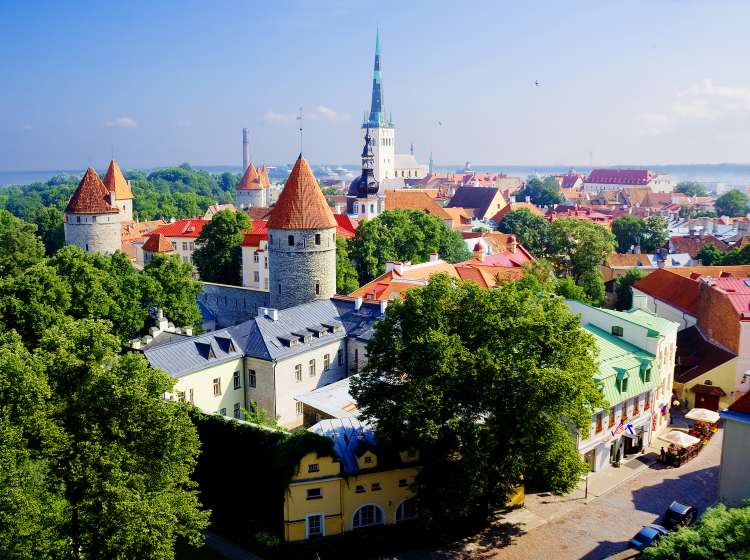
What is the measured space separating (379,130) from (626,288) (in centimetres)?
10410

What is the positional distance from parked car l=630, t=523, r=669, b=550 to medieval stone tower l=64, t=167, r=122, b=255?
44.5m

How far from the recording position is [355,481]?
80.5 ft

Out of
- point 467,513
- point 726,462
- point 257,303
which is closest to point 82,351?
point 467,513

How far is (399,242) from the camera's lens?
57.2 meters

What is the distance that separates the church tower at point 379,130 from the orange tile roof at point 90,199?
93.5 metres

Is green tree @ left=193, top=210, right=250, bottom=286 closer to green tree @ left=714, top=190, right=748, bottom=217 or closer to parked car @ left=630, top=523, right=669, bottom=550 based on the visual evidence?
parked car @ left=630, top=523, right=669, bottom=550

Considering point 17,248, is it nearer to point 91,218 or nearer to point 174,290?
point 91,218

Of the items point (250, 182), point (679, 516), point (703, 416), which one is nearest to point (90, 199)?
point (703, 416)

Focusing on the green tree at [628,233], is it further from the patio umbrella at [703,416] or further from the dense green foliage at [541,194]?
the dense green foliage at [541,194]

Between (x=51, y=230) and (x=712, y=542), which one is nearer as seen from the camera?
(x=712, y=542)

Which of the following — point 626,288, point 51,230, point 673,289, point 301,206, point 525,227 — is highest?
point 301,206

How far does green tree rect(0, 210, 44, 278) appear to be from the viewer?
54.0 m

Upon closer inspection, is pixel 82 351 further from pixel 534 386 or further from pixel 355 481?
pixel 534 386

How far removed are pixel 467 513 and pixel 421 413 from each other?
130 inches
